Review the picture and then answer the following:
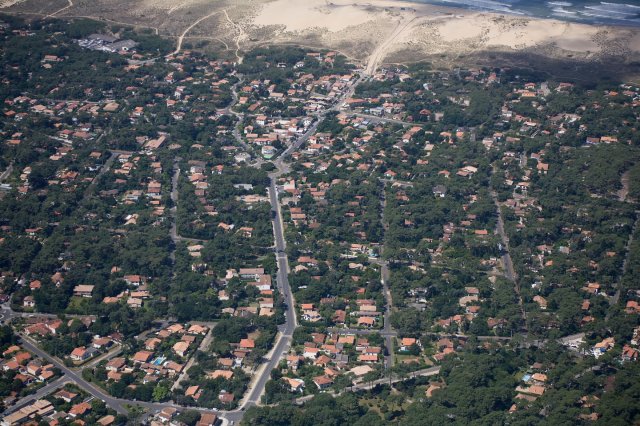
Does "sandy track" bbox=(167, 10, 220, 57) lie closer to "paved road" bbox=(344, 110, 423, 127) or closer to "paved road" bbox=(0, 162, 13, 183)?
"paved road" bbox=(344, 110, 423, 127)

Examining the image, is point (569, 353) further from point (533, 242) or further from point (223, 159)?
point (223, 159)

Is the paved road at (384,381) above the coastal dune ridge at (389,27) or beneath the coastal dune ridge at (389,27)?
beneath

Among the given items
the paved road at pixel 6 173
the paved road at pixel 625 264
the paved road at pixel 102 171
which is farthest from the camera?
the paved road at pixel 6 173

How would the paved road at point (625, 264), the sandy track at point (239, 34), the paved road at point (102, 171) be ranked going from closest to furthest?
the paved road at point (625, 264) → the paved road at point (102, 171) → the sandy track at point (239, 34)

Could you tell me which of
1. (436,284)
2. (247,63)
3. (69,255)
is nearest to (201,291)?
(69,255)

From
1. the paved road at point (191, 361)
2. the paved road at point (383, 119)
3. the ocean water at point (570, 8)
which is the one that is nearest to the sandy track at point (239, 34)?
the paved road at point (383, 119)

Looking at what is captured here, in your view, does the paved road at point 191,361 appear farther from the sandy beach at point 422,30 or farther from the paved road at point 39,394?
the sandy beach at point 422,30

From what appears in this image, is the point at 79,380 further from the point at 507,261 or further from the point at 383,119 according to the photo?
the point at 383,119

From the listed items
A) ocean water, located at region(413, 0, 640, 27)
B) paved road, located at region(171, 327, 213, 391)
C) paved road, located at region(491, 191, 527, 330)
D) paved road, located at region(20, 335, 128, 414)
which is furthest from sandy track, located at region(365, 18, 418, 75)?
paved road, located at region(20, 335, 128, 414)
